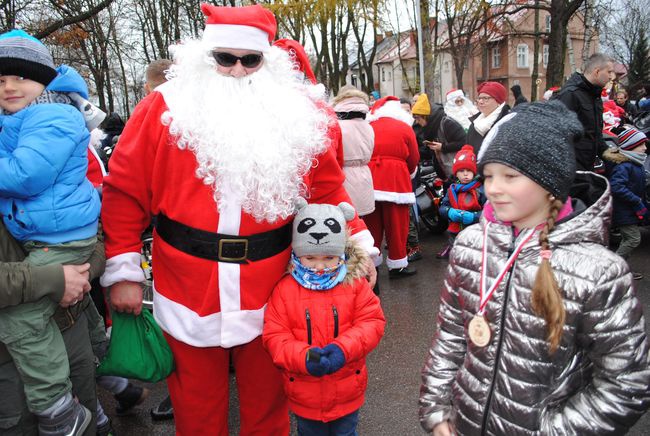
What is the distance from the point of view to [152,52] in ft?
82.9

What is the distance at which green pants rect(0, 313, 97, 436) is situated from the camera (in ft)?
6.58

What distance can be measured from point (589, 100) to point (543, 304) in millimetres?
3814

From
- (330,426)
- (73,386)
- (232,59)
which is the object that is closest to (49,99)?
(232,59)

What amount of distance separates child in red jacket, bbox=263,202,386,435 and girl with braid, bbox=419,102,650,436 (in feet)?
1.78

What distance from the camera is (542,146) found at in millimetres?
1498

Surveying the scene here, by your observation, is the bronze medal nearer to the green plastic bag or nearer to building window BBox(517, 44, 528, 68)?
the green plastic bag

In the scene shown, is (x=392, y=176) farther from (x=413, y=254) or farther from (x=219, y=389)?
(x=219, y=389)

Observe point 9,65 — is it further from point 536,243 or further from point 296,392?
point 536,243

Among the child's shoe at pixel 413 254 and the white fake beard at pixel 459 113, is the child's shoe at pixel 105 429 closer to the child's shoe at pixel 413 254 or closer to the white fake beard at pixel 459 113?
the child's shoe at pixel 413 254

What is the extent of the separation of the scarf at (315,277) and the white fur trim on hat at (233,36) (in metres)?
0.93

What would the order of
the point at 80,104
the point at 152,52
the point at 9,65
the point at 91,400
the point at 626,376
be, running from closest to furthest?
the point at 626,376
the point at 9,65
the point at 91,400
the point at 80,104
the point at 152,52

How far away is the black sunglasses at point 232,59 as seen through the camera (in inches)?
85.4

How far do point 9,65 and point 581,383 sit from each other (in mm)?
2416

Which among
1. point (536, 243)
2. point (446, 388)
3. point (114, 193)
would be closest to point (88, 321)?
point (114, 193)
